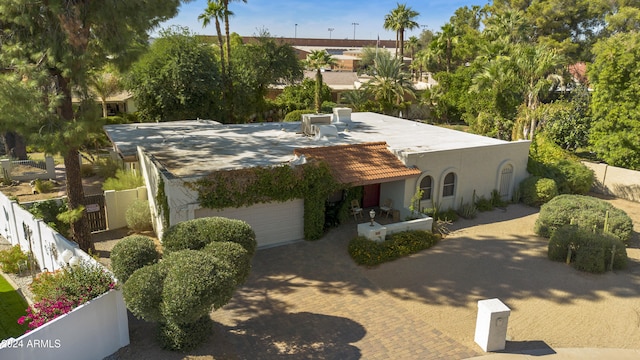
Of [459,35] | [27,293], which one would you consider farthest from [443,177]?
[459,35]

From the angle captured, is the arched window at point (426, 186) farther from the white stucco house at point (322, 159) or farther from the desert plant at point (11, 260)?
the desert plant at point (11, 260)

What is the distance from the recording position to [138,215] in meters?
17.9

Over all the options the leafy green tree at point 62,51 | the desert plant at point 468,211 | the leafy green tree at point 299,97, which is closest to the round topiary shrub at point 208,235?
the leafy green tree at point 62,51

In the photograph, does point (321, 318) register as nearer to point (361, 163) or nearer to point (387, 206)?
point (361, 163)

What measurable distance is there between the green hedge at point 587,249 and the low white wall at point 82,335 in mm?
14023

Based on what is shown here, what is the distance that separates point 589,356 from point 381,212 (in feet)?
33.6

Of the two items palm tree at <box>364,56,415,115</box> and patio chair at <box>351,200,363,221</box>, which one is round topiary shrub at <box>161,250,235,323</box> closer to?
patio chair at <box>351,200,363,221</box>

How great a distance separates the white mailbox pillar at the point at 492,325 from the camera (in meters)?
10.8

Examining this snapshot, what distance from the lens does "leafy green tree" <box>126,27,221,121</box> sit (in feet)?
112

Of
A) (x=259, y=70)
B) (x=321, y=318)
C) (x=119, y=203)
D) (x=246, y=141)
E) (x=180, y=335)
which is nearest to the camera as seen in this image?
(x=180, y=335)

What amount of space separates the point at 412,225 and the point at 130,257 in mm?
10575

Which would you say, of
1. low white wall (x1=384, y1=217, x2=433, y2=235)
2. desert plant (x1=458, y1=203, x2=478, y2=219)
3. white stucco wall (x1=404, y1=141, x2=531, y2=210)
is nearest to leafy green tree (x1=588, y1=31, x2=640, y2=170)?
white stucco wall (x1=404, y1=141, x2=531, y2=210)

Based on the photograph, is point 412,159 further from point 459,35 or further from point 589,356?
point 459,35

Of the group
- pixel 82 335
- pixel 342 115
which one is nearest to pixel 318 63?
pixel 342 115
